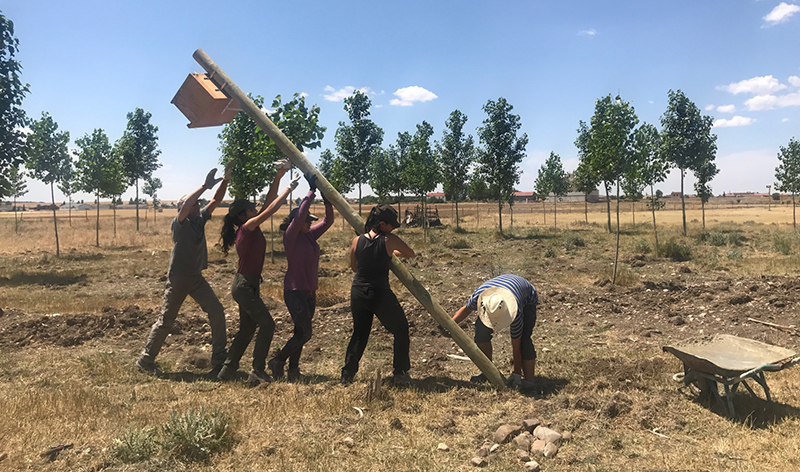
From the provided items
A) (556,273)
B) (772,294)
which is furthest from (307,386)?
(556,273)

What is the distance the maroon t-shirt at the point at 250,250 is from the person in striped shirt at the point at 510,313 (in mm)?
2167

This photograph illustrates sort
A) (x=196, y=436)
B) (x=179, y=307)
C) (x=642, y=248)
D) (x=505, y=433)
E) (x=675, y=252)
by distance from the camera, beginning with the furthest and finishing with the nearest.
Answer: (x=642, y=248) → (x=675, y=252) → (x=179, y=307) → (x=505, y=433) → (x=196, y=436)

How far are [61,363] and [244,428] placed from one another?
3428mm

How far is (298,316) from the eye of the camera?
5.11 m

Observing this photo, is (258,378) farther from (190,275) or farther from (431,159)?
(431,159)

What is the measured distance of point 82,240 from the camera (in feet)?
81.4

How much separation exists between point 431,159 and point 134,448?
103 ft

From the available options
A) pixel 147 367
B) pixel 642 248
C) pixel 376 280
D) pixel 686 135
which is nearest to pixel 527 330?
pixel 376 280

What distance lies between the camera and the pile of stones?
3533 mm

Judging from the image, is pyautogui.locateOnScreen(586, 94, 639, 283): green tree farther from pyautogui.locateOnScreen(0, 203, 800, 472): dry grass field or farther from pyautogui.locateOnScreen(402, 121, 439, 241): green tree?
pyautogui.locateOnScreen(402, 121, 439, 241): green tree

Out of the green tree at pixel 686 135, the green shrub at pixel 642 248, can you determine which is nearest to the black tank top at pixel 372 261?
the green shrub at pixel 642 248

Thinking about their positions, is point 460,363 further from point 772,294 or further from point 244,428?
point 772,294

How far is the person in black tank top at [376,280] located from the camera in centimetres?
486

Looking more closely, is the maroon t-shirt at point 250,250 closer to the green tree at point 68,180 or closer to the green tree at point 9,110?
the green tree at point 9,110
